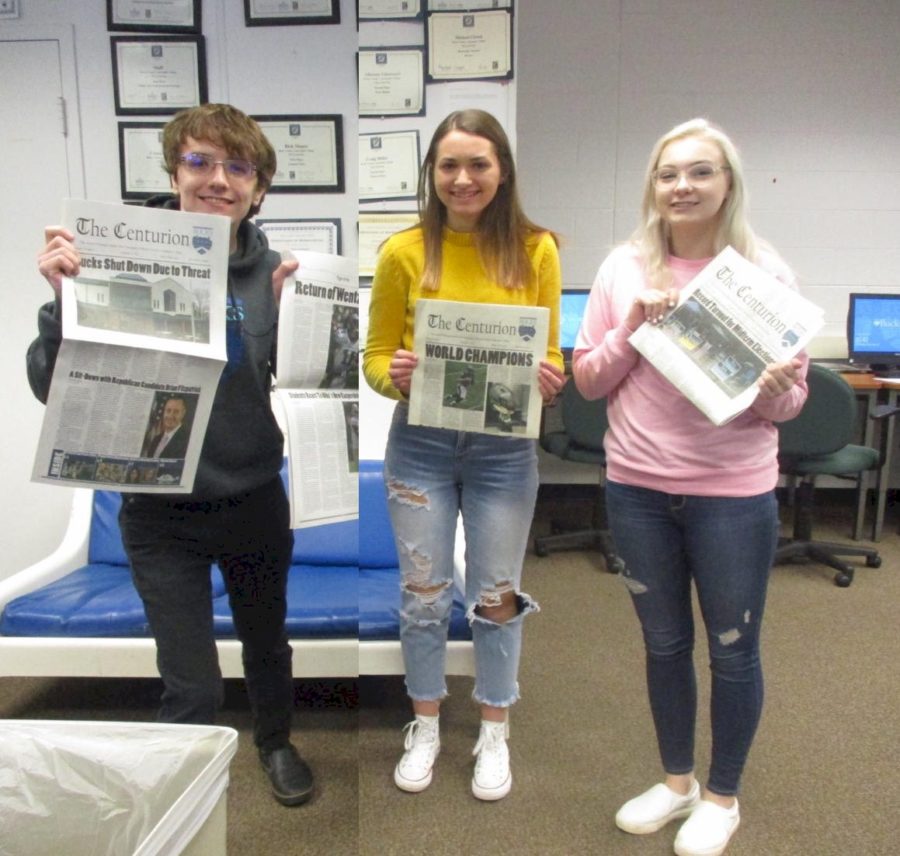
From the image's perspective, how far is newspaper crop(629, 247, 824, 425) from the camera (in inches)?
36.9

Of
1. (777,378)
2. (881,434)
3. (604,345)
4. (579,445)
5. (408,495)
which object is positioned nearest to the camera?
(777,378)

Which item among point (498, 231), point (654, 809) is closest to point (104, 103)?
point (498, 231)

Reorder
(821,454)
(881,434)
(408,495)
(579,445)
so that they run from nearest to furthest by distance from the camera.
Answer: (408,495) → (821,454) → (579,445) → (881,434)

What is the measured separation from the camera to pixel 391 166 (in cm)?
95

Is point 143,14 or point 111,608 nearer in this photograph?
point 143,14

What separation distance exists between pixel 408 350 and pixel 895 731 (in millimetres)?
→ 1316

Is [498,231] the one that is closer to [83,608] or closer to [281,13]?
[281,13]

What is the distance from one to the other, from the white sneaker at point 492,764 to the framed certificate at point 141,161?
3.29 feet

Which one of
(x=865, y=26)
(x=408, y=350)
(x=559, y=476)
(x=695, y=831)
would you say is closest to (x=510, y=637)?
(x=695, y=831)

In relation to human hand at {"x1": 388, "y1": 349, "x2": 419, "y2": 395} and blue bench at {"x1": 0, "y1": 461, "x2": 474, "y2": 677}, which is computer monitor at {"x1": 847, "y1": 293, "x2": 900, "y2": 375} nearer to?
human hand at {"x1": 388, "y1": 349, "x2": 419, "y2": 395}

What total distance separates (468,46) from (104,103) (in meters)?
0.55

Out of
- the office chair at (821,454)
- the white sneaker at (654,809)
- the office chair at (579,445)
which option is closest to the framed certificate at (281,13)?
the white sneaker at (654,809)

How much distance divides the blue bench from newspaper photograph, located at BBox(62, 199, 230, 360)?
0.72 ft

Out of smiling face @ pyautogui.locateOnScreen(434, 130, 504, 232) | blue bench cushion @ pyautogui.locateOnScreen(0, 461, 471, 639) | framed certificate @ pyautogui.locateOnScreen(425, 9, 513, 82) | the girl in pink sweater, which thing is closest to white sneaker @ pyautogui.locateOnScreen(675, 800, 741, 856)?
the girl in pink sweater
